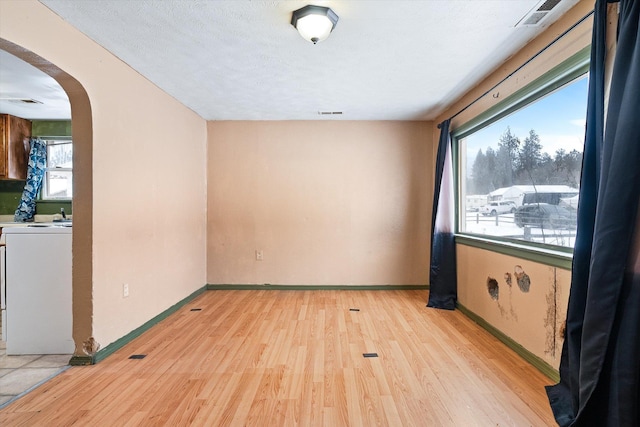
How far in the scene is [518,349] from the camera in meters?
2.44

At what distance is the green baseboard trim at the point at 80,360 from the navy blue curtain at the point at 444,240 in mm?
3389

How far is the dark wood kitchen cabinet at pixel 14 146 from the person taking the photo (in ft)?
13.4

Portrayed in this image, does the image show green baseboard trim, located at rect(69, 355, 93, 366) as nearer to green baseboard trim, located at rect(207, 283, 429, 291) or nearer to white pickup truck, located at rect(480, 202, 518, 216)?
green baseboard trim, located at rect(207, 283, 429, 291)

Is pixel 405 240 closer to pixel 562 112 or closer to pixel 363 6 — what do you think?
pixel 562 112

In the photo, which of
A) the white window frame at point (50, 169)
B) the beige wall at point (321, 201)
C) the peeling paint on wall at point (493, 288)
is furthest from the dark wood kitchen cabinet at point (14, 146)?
the peeling paint on wall at point (493, 288)

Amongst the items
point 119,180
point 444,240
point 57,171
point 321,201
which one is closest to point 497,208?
point 444,240

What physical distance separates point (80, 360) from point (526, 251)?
11.7ft

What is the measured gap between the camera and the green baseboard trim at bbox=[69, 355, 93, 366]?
2.30 meters

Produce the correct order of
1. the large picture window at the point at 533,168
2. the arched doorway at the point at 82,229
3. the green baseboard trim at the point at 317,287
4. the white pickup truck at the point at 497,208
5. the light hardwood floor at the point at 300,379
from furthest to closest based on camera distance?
the green baseboard trim at the point at 317,287, the white pickup truck at the point at 497,208, the arched doorway at the point at 82,229, the large picture window at the point at 533,168, the light hardwood floor at the point at 300,379

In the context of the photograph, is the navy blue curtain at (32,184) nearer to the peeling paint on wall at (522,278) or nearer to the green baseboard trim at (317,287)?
the green baseboard trim at (317,287)

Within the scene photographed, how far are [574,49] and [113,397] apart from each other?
3687mm

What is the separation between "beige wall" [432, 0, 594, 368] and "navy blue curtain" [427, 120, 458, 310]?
0.84 feet

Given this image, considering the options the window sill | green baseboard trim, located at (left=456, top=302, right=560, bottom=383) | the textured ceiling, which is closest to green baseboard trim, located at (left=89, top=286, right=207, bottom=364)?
the textured ceiling

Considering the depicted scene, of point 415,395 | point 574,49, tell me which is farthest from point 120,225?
point 574,49
